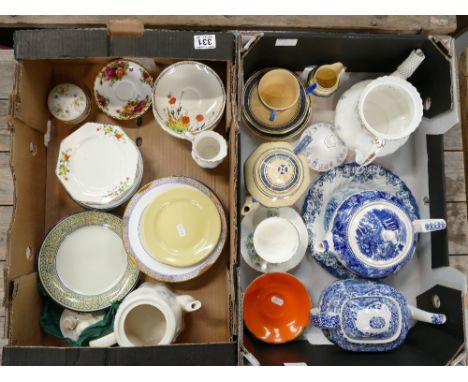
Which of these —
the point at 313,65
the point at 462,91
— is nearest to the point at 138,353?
the point at 313,65

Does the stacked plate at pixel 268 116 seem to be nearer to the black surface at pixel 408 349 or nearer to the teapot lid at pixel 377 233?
the teapot lid at pixel 377 233

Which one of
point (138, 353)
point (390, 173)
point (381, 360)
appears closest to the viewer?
point (138, 353)

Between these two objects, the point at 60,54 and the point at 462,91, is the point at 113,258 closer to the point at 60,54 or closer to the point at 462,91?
the point at 60,54

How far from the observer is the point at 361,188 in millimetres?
958

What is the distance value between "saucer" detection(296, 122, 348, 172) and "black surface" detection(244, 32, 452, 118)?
0.15m

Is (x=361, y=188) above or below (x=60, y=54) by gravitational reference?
below

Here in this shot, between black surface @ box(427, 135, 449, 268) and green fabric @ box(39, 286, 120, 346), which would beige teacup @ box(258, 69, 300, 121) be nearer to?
black surface @ box(427, 135, 449, 268)

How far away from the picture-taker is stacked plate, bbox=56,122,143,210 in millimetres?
956

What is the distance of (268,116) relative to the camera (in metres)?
0.98

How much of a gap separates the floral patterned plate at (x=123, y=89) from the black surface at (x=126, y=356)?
0.50m

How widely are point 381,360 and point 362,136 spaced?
44 cm

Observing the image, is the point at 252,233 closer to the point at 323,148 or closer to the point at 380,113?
the point at 323,148

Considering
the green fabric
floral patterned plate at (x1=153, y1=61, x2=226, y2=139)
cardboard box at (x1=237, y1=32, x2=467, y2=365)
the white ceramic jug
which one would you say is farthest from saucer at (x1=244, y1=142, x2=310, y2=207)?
the green fabric

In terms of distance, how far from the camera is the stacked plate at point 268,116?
0.98 m
